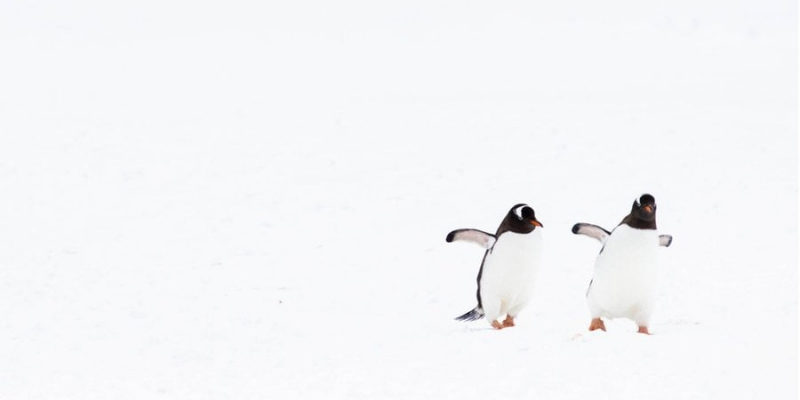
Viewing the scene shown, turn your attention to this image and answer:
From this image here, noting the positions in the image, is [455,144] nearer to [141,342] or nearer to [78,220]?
[78,220]

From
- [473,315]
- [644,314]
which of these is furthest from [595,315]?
[473,315]

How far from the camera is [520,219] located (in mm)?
7789

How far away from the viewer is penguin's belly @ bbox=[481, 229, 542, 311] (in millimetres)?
7797

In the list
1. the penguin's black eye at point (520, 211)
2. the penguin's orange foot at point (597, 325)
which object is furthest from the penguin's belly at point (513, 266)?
the penguin's orange foot at point (597, 325)

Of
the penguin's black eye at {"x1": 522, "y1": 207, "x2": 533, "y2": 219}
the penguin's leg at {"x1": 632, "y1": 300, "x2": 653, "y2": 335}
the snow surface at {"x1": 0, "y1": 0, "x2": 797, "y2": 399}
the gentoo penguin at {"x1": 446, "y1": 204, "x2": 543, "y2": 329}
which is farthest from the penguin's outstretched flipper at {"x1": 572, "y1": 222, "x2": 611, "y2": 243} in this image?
the snow surface at {"x1": 0, "y1": 0, "x2": 797, "y2": 399}

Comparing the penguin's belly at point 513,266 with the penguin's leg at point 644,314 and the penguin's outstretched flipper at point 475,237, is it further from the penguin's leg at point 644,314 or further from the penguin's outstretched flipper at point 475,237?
the penguin's leg at point 644,314

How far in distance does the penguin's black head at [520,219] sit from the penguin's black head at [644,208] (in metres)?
0.70

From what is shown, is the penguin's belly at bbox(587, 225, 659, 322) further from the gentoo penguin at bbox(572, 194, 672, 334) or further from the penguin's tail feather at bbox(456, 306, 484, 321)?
the penguin's tail feather at bbox(456, 306, 484, 321)

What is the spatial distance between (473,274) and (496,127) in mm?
8413

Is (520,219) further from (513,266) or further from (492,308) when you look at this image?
(492,308)

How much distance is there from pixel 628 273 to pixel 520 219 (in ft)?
2.73

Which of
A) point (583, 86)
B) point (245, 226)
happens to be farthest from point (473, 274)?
point (583, 86)

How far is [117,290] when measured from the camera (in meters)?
10.1

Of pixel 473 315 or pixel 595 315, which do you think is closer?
pixel 595 315
